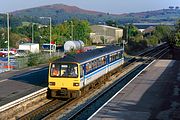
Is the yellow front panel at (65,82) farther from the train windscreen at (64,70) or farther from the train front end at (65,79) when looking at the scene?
the train windscreen at (64,70)

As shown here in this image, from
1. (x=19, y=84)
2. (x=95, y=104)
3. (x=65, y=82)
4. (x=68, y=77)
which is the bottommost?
(x=95, y=104)

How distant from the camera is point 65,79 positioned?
21.8 m

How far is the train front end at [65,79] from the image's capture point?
21828 mm

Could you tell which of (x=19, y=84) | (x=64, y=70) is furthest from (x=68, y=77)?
Result: (x=19, y=84)

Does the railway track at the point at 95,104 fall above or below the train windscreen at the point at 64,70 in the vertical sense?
below

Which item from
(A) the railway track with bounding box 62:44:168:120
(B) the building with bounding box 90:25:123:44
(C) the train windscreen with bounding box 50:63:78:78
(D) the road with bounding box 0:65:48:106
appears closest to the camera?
(A) the railway track with bounding box 62:44:168:120

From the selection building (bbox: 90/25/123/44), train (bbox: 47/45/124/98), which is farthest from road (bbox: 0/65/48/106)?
building (bbox: 90/25/123/44)

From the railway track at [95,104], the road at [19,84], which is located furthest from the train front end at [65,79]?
the road at [19,84]

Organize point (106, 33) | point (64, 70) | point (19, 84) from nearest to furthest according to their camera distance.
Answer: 1. point (64, 70)
2. point (19, 84)
3. point (106, 33)

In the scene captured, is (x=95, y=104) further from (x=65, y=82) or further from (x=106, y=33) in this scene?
(x=106, y=33)

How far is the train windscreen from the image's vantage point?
859 inches

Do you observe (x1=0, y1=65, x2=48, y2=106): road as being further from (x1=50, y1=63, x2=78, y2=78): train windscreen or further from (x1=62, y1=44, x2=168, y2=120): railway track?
(x1=62, y1=44, x2=168, y2=120): railway track

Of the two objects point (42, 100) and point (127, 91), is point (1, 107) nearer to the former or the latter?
point (42, 100)

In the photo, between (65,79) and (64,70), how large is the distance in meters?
0.50
